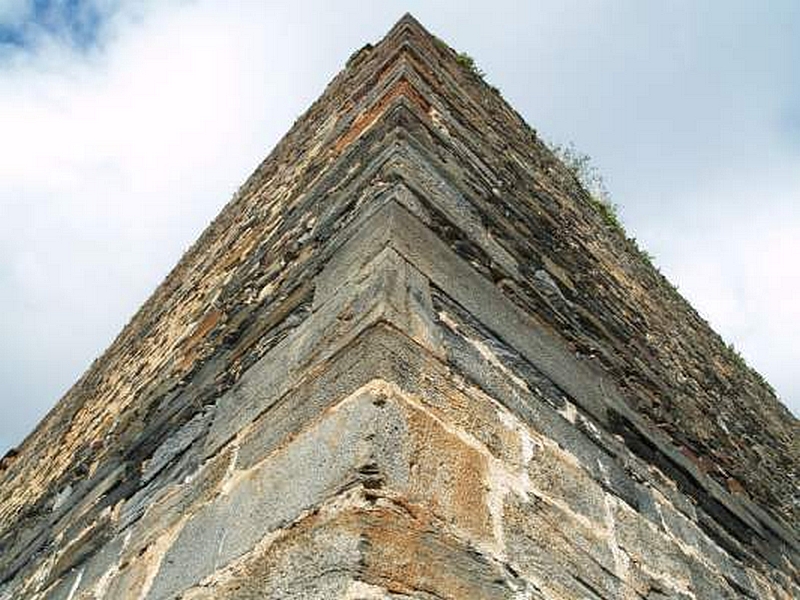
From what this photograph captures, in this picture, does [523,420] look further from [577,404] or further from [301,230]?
[301,230]

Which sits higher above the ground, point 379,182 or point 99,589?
point 379,182

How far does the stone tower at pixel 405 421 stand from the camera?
1463 millimetres

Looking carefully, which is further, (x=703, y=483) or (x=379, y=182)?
(x=703, y=483)

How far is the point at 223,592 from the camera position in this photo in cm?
151

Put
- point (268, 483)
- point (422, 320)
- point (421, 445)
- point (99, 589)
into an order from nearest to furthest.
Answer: point (421, 445), point (268, 483), point (422, 320), point (99, 589)

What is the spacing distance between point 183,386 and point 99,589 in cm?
76

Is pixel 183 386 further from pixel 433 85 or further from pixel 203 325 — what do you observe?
pixel 433 85

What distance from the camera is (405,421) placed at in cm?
151

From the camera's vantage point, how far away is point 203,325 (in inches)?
124

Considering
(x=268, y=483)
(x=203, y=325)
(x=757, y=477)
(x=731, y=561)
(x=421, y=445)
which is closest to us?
(x=421, y=445)

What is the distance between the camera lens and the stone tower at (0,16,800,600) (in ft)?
4.80

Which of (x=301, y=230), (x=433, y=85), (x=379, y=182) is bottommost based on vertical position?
(x=379, y=182)

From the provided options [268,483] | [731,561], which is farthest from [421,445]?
[731,561]

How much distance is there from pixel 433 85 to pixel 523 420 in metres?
1.76
